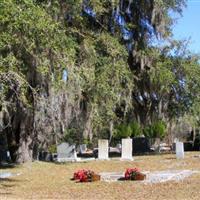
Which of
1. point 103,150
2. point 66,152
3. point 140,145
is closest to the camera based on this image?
point 103,150

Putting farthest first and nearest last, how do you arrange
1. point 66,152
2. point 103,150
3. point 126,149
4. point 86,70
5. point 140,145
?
point 140,145
point 66,152
point 103,150
point 126,149
point 86,70

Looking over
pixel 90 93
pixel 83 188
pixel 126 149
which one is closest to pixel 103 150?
pixel 126 149

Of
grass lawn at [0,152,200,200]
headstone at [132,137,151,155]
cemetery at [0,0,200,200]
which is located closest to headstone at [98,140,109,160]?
cemetery at [0,0,200,200]

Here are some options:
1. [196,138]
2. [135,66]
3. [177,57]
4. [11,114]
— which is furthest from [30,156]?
[196,138]

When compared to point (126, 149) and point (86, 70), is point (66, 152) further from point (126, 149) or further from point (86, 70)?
point (86, 70)

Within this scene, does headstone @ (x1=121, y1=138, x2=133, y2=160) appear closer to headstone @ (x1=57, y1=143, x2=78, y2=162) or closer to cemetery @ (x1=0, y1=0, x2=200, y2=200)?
cemetery @ (x1=0, y1=0, x2=200, y2=200)

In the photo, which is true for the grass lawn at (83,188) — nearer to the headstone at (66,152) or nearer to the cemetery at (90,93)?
the cemetery at (90,93)

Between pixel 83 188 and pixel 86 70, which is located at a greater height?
pixel 86 70

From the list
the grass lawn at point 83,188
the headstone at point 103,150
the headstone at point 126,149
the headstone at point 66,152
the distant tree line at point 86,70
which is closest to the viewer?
the grass lawn at point 83,188

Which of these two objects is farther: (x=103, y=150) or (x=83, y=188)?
(x=103, y=150)

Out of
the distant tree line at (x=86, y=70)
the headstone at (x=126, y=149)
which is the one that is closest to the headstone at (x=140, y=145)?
the distant tree line at (x=86, y=70)

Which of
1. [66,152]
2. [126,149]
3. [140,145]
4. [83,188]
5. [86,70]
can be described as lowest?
[83,188]

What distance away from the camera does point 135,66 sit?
28.3 meters

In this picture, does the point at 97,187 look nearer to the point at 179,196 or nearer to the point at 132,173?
the point at 132,173
